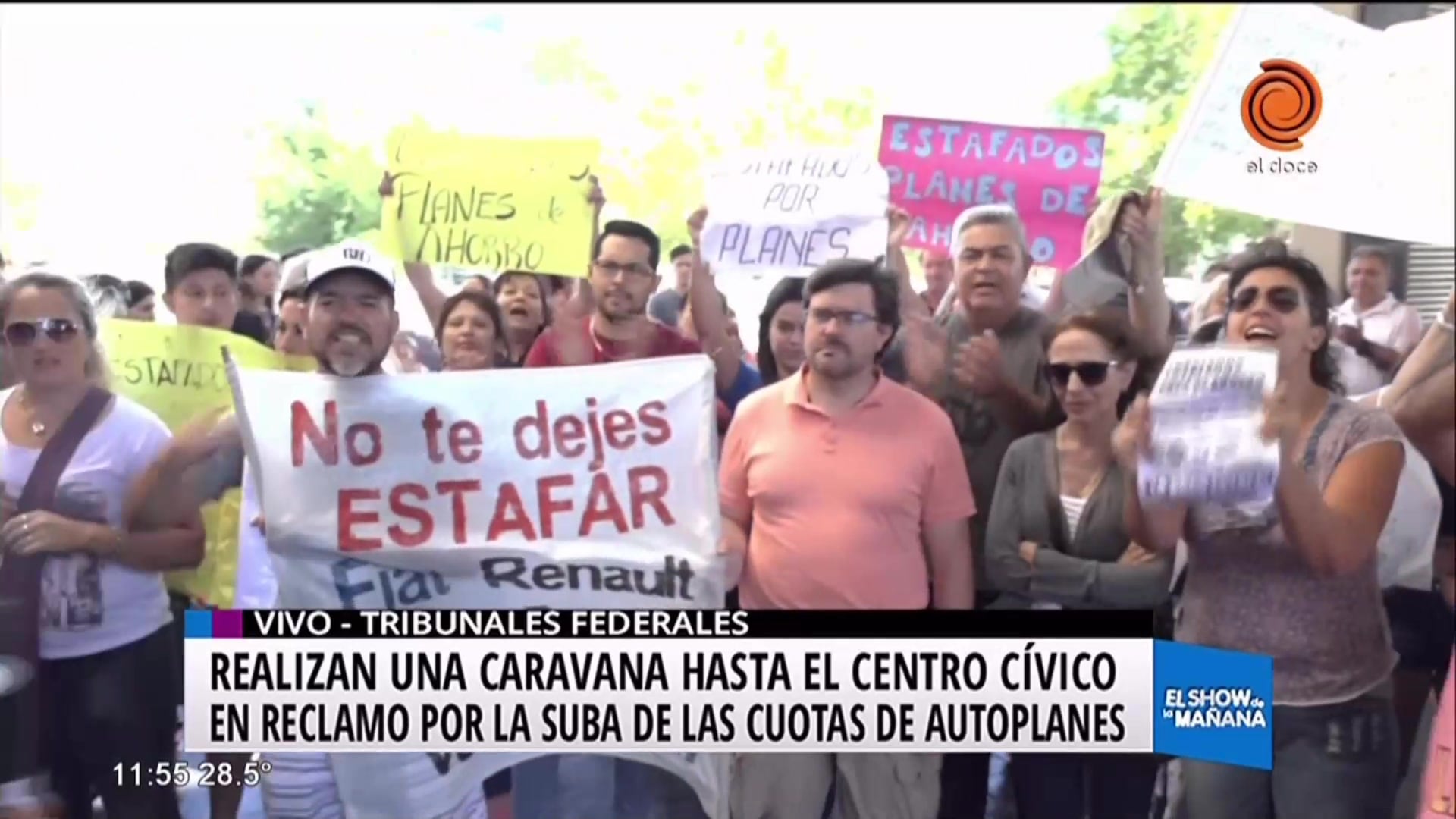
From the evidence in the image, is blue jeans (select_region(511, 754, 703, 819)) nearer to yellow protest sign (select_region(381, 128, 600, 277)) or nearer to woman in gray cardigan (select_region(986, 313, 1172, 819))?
woman in gray cardigan (select_region(986, 313, 1172, 819))

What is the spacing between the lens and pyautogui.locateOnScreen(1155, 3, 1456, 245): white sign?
3.57 m

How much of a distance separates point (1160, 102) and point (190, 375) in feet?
7.29

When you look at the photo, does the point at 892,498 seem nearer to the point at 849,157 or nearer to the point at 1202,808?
the point at 849,157

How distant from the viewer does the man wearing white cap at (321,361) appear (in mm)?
3525

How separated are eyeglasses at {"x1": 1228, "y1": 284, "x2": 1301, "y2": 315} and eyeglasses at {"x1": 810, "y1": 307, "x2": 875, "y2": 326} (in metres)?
0.81

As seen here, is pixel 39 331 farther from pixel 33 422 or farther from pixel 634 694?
A: pixel 634 694

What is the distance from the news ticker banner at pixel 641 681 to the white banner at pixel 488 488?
6 cm

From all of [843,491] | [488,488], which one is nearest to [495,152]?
[488,488]

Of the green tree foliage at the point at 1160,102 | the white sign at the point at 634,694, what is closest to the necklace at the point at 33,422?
the white sign at the point at 634,694

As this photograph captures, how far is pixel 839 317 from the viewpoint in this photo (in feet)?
11.6

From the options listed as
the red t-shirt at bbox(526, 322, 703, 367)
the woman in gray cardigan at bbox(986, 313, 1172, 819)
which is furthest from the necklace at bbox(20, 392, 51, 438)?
the woman in gray cardigan at bbox(986, 313, 1172, 819)

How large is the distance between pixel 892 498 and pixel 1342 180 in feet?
4.01

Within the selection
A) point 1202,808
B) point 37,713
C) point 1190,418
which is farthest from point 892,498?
point 37,713

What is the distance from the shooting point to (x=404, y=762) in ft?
11.7
